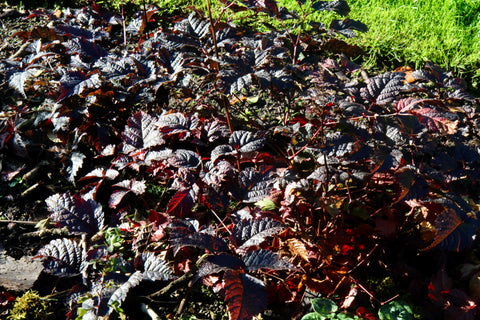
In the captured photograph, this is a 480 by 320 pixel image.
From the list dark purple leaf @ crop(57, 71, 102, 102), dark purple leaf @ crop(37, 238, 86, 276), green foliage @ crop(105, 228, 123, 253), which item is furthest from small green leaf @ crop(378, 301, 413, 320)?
dark purple leaf @ crop(57, 71, 102, 102)

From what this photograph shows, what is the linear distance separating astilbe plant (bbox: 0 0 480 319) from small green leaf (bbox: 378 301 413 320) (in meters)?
0.07

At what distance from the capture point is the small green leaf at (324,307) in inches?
64.1

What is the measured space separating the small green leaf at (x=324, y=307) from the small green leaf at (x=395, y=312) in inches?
6.8

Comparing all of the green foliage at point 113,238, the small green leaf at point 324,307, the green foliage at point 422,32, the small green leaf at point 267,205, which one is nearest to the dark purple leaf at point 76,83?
the green foliage at point 113,238

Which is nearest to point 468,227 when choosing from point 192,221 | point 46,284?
point 192,221

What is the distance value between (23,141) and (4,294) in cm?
94

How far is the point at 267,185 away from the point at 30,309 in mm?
1123

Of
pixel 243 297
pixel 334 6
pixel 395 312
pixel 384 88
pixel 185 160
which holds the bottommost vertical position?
pixel 395 312

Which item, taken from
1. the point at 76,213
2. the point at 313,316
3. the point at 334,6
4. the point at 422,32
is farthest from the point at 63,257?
the point at 422,32

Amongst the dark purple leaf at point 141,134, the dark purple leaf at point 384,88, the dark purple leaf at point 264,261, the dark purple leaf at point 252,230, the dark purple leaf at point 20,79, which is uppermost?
the dark purple leaf at point 20,79

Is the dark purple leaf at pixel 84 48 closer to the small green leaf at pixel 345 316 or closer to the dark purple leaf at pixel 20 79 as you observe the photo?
the dark purple leaf at pixel 20 79

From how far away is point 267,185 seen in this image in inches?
74.5

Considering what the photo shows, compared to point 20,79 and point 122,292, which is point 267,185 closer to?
point 122,292

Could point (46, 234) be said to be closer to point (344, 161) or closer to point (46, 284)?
point (46, 284)
